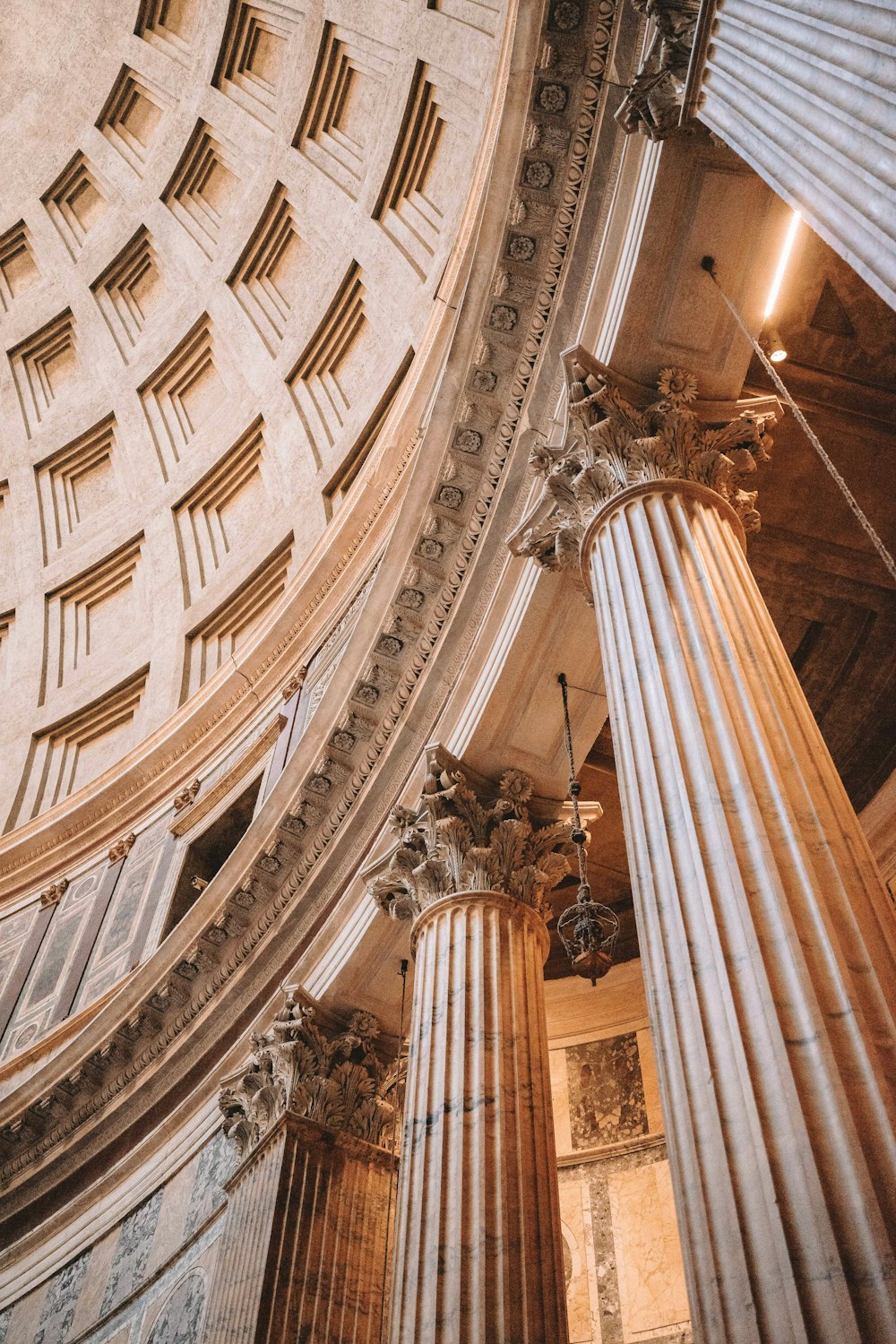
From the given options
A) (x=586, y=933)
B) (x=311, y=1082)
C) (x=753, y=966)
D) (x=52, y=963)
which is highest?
(x=52, y=963)

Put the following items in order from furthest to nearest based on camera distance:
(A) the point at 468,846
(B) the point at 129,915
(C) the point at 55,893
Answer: (C) the point at 55,893, (B) the point at 129,915, (A) the point at 468,846

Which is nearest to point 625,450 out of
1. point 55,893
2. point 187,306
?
point 55,893

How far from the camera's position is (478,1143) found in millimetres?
5074

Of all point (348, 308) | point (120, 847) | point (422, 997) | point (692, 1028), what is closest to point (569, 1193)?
point (422, 997)

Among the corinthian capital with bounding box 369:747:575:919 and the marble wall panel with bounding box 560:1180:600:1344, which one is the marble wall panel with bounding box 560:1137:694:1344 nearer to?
the marble wall panel with bounding box 560:1180:600:1344

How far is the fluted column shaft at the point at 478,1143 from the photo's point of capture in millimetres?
4555

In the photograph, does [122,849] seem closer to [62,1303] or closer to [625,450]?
[62,1303]

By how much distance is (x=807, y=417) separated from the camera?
737 centimetres

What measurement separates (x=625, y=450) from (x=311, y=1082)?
15.2 ft

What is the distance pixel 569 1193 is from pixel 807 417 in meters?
6.40

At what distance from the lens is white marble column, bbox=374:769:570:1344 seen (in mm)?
4590

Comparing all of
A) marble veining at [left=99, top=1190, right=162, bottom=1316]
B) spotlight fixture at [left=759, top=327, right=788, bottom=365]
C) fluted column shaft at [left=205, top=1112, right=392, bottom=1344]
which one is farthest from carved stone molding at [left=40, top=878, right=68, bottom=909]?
spotlight fixture at [left=759, top=327, right=788, bottom=365]

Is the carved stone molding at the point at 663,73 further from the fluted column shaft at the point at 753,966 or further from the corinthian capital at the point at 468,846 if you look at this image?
the corinthian capital at the point at 468,846

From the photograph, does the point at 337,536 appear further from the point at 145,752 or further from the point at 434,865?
the point at 434,865
